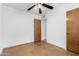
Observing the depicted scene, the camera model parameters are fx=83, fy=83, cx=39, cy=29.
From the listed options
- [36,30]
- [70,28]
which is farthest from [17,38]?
[70,28]

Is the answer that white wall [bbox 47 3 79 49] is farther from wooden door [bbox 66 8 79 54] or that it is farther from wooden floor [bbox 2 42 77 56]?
wooden floor [bbox 2 42 77 56]

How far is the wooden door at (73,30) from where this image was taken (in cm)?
213

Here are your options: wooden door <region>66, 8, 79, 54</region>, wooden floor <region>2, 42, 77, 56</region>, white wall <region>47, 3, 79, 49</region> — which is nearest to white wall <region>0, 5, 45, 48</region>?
wooden floor <region>2, 42, 77, 56</region>

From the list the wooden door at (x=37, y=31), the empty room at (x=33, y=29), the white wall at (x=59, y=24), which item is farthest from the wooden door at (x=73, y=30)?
the wooden door at (x=37, y=31)

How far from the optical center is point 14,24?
282cm

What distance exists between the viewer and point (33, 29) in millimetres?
3816

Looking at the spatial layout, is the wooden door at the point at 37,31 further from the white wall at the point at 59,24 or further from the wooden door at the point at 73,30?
the wooden door at the point at 73,30

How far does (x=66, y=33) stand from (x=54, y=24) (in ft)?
2.51

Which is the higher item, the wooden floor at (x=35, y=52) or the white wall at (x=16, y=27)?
the white wall at (x=16, y=27)

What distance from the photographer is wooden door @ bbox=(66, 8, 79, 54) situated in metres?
2.13

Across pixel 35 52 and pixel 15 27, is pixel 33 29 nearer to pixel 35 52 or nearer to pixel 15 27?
pixel 15 27

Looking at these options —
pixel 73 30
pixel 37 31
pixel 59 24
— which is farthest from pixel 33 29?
pixel 73 30

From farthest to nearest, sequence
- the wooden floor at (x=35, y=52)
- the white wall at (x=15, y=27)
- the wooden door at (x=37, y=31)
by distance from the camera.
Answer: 1. the wooden door at (x=37, y=31)
2. the white wall at (x=15, y=27)
3. the wooden floor at (x=35, y=52)

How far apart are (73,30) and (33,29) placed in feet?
6.50
